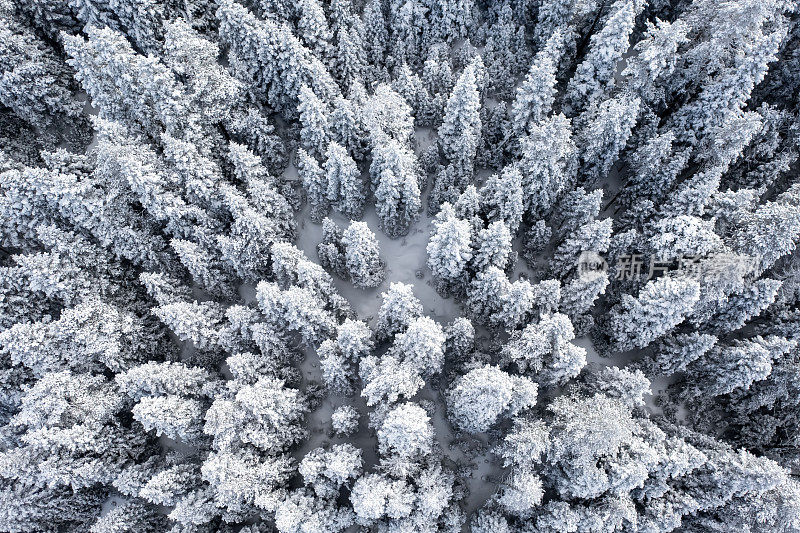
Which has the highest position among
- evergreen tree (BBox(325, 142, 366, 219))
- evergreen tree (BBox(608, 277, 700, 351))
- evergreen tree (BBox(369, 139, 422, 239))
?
evergreen tree (BBox(325, 142, 366, 219))

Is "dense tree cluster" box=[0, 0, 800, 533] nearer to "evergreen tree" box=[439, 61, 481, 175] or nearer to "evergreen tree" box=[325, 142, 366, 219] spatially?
"evergreen tree" box=[439, 61, 481, 175]

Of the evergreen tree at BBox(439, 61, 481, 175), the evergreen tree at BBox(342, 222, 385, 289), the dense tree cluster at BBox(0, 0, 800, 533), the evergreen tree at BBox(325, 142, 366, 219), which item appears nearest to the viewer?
the dense tree cluster at BBox(0, 0, 800, 533)

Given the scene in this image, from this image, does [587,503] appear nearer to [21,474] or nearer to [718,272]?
[718,272]

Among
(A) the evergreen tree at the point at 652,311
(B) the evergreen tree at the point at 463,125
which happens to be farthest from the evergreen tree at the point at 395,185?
(A) the evergreen tree at the point at 652,311

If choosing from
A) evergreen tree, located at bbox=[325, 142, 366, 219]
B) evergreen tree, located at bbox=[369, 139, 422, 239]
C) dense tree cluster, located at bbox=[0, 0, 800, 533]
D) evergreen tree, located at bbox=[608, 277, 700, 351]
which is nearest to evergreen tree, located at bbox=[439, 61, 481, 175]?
dense tree cluster, located at bbox=[0, 0, 800, 533]

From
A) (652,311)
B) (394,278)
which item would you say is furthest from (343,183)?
(652,311)

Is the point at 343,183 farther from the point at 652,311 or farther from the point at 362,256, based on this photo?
the point at 652,311

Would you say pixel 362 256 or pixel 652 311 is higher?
pixel 362 256

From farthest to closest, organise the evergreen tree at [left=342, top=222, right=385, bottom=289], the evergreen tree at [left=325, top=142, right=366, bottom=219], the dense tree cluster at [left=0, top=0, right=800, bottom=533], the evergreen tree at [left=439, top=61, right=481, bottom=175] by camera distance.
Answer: the evergreen tree at [left=325, top=142, right=366, bottom=219] < the evergreen tree at [left=439, top=61, right=481, bottom=175] < the evergreen tree at [left=342, top=222, right=385, bottom=289] < the dense tree cluster at [left=0, top=0, right=800, bottom=533]

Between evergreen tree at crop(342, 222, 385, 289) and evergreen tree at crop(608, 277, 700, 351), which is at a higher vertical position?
evergreen tree at crop(342, 222, 385, 289)
